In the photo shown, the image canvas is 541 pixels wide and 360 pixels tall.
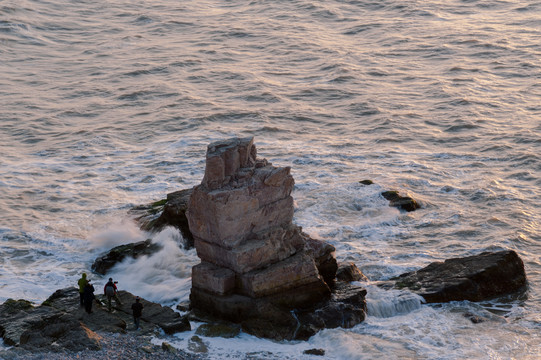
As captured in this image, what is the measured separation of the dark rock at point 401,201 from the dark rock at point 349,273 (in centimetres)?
639

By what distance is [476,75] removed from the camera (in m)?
48.4

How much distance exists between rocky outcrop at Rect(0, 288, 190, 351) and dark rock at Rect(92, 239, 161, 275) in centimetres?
284

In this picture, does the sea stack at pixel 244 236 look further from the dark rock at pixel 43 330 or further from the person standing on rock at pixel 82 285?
the dark rock at pixel 43 330

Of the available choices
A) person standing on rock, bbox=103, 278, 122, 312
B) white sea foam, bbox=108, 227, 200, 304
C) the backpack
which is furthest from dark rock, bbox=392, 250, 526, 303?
the backpack

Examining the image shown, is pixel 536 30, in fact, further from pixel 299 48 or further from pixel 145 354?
pixel 145 354

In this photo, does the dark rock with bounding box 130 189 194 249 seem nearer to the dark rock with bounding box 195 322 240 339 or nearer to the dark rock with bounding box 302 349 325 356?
the dark rock with bounding box 195 322 240 339

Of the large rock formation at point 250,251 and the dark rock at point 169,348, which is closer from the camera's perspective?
the dark rock at point 169,348

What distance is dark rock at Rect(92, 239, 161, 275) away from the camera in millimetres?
27172

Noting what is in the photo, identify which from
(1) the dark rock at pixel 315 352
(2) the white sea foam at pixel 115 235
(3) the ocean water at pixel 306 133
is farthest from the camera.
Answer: (2) the white sea foam at pixel 115 235

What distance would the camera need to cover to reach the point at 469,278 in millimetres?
24547

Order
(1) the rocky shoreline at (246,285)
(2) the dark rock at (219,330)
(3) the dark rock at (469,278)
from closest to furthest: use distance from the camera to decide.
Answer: (1) the rocky shoreline at (246,285)
(2) the dark rock at (219,330)
(3) the dark rock at (469,278)

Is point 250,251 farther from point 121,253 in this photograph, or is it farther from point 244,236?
point 121,253

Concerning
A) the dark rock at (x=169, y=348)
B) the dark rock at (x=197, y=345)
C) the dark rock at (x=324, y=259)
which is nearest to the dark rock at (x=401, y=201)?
the dark rock at (x=324, y=259)

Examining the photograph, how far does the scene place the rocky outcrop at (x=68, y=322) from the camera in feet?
68.2
